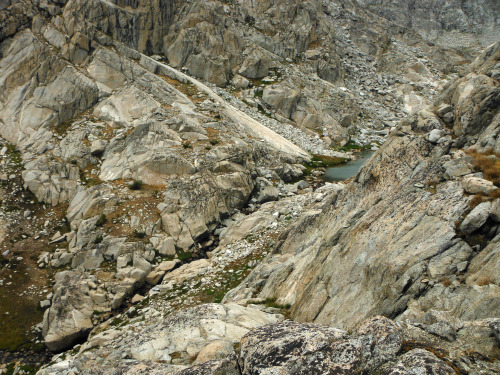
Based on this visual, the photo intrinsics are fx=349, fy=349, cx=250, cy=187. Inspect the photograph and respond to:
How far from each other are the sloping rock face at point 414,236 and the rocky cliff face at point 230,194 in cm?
8

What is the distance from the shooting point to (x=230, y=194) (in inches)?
1692

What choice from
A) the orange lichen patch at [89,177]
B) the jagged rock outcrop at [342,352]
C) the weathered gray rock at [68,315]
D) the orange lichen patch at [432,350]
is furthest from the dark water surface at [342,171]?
the orange lichen patch at [432,350]

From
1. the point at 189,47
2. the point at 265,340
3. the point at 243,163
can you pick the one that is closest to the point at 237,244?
the point at 243,163

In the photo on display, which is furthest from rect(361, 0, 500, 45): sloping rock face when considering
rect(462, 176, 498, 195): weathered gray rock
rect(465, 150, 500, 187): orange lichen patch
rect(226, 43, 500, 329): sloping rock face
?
rect(462, 176, 498, 195): weathered gray rock

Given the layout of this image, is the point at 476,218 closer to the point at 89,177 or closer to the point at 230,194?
the point at 230,194

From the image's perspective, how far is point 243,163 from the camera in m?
47.8

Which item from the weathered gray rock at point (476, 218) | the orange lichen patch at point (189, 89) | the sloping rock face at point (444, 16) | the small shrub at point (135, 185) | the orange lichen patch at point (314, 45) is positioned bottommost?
the small shrub at point (135, 185)

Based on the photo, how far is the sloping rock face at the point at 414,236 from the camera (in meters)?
11.5

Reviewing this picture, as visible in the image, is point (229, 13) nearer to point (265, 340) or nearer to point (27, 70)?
point (27, 70)

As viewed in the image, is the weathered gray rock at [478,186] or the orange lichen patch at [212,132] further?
the orange lichen patch at [212,132]

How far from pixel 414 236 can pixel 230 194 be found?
3069 centimetres

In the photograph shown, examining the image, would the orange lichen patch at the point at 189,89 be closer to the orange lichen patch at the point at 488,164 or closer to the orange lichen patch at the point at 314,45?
the orange lichen patch at the point at 314,45

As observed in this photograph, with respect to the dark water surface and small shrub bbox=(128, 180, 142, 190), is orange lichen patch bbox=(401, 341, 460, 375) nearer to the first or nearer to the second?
small shrub bbox=(128, 180, 142, 190)

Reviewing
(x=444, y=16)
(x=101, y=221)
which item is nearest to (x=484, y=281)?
(x=101, y=221)
